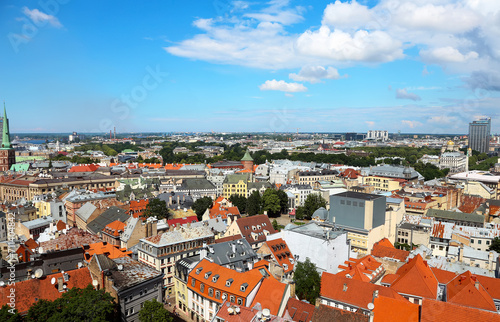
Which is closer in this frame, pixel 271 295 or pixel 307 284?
pixel 271 295

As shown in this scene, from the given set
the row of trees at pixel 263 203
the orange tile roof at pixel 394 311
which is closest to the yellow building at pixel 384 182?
the row of trees at pixel 263 203

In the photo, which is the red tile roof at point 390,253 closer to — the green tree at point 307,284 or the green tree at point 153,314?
the green tree at point 307,284

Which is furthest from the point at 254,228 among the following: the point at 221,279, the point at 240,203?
the point at 240,203

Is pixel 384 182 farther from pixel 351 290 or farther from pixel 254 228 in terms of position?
pixel 351 290

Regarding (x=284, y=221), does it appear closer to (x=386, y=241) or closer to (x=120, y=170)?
(x=386, y=241)

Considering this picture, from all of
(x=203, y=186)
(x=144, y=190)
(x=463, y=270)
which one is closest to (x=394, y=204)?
(x=463, y=270)

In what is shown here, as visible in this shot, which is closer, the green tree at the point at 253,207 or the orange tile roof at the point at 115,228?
the orange tile roof at the point at 115,228
